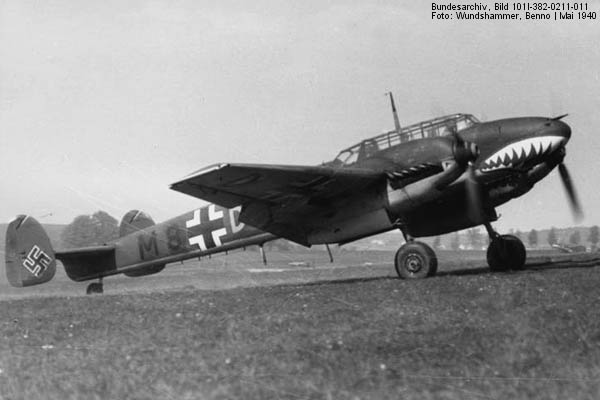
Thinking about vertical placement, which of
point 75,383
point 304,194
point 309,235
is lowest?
point 75,383

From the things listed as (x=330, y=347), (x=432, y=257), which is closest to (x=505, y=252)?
(x=432, y=257)

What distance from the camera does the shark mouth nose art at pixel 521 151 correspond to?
33.4ft

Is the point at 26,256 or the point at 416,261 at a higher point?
the point at 26,256

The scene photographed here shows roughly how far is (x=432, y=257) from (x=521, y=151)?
2415mm

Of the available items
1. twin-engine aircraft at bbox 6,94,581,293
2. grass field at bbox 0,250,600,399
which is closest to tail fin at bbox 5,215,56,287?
twin-engine aircraft at bbox 6,94,581,293

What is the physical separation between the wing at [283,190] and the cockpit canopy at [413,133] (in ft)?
3.27

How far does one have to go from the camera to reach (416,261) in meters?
10.4

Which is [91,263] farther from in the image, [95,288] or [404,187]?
[404,187]

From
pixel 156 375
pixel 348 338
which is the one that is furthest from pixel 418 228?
pixel 156 375

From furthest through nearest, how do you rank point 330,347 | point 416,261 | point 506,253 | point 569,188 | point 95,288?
point 95,288
point 569,188
point 506,253
point 416,261
point 330,347

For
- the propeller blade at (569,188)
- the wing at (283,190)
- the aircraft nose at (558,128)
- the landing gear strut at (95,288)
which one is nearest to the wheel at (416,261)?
the wing at (283,190)

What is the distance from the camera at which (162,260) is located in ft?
49.4

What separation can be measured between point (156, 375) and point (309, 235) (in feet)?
25.1

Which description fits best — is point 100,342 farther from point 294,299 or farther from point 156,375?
point 294,299
